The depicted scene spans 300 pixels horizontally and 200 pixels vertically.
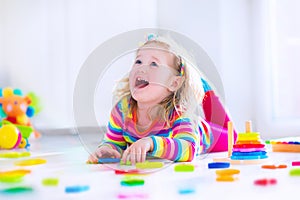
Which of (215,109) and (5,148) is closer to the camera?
(215,109)

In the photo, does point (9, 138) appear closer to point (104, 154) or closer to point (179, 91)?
point (104, 154)

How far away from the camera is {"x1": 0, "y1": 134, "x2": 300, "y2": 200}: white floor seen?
0.77 m

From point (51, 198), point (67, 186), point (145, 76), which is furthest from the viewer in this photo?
point (145, 76)

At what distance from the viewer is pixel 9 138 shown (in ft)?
5.45

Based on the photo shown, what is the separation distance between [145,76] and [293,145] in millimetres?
494

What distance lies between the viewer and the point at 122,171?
3.35 feet

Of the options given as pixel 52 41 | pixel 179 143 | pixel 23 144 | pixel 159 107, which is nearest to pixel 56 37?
pixel 52 41

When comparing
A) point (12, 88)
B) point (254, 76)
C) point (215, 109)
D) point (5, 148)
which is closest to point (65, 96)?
point (12, 88)

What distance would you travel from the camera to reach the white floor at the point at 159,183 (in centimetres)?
77

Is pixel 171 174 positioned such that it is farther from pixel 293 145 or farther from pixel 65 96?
pixel 65 96

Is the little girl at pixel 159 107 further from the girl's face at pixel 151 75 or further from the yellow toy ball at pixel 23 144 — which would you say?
the yellow toy ball at pixel 23 144

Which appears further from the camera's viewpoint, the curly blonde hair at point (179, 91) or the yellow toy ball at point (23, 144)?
the yellow toy ball at point (23, 144)

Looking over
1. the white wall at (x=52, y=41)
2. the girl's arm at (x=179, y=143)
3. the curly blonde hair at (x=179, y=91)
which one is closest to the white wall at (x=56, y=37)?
the white wall at (x=52, y=41)

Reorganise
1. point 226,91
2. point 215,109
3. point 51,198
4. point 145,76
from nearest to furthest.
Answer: point 51,198 → point 145,76 → point 215,109 → point 226,91
